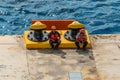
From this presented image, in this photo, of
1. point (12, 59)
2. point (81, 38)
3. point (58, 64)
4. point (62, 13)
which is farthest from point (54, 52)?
point (62, 13)

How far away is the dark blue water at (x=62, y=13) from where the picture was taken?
21.4m

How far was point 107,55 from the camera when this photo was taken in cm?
1510

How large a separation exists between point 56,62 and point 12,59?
1833mm

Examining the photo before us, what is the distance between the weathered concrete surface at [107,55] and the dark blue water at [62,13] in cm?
462

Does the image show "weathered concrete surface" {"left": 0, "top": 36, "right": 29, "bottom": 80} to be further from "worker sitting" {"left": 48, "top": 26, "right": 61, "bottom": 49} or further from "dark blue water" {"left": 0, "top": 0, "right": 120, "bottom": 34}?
"dark blue water" {"left": 0, "top": 0, "right": 120, "bottom": 34}

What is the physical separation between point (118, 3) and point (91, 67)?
1196 centimetres

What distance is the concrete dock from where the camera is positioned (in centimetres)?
1355

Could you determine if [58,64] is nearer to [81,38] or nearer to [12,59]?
[81,38]

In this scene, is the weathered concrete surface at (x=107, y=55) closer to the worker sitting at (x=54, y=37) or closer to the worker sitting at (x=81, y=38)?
the worker sitting at (x=81, y=38)

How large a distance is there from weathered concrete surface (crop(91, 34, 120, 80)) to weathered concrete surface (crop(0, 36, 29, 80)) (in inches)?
120

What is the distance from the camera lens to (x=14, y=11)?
75.8 feet

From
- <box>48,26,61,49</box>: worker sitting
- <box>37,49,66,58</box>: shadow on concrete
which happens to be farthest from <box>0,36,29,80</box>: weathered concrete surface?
<box>48,26,61,49</box>: worker sitting

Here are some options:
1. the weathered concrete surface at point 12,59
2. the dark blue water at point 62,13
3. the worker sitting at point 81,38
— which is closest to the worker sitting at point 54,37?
the worker sitting at point 81,38

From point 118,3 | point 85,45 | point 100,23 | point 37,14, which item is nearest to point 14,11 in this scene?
point 37,14
